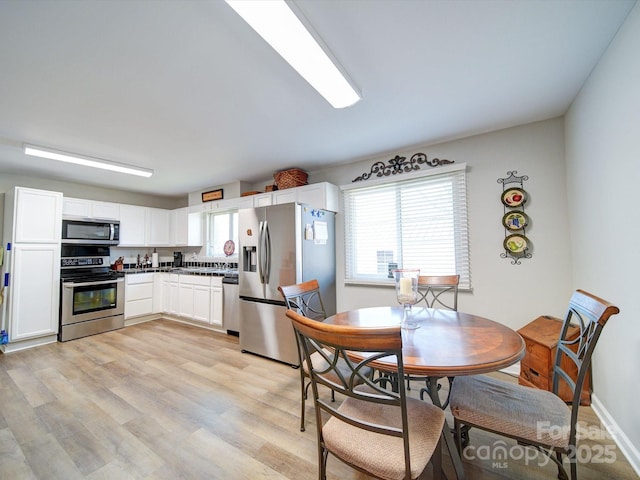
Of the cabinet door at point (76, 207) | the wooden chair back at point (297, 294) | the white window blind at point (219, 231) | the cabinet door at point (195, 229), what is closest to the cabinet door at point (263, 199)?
the white window blind at point (219, 231)

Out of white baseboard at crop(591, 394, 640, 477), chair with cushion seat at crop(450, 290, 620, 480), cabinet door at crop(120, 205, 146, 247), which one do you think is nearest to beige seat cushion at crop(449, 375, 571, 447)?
chair with cushion seat at crop(450, 290, 620, 480)

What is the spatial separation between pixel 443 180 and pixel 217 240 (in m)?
4.18

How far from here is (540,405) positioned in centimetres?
123

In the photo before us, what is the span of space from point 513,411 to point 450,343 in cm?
38

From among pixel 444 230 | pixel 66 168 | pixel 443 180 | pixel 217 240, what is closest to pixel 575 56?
pixel 443 180

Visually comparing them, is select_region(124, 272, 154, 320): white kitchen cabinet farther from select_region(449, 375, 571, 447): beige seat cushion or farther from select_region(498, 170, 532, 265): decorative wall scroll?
select_region(498, 170, 532, 265): decorative wall scroll

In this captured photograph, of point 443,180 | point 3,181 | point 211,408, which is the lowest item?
point 211,408


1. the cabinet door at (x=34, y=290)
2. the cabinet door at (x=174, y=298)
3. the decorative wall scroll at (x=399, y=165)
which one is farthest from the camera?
the cabinet door at (x=174, y=298)

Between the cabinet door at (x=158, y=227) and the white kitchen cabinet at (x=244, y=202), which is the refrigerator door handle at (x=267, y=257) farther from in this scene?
the cabinet door at (x=158, y=227)

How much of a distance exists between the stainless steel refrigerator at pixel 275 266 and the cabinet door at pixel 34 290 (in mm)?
2812

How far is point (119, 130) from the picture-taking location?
255cm

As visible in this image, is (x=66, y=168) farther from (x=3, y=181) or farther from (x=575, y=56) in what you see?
(x=575, y=56)

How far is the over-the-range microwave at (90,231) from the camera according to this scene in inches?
156

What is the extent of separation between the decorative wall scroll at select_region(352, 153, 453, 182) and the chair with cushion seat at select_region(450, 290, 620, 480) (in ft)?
6.71
